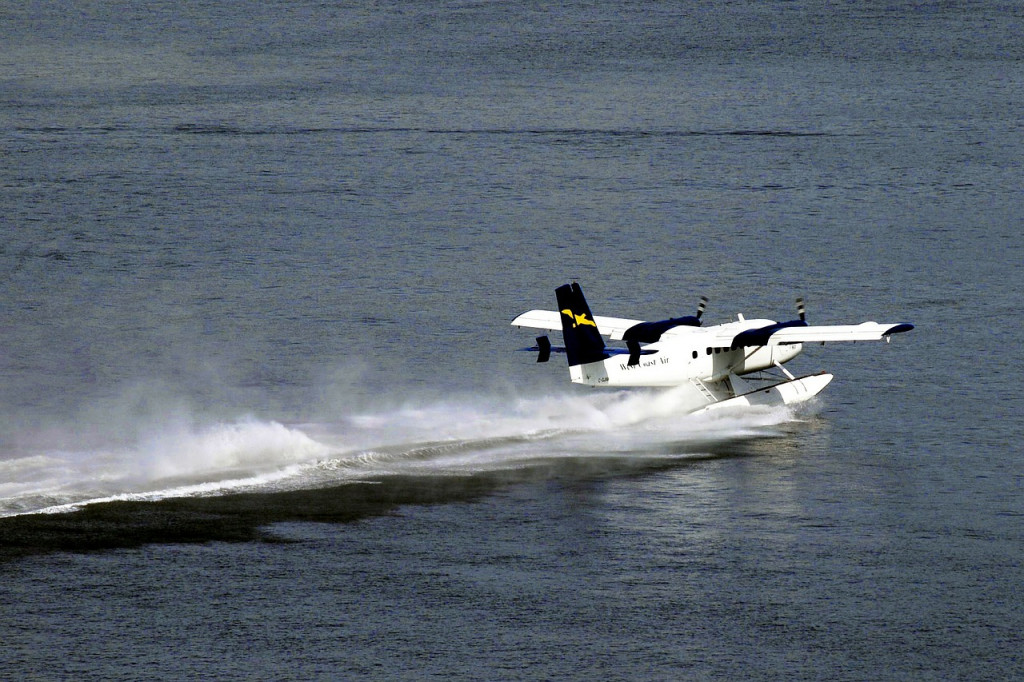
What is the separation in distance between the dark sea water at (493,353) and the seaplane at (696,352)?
1.31 meters

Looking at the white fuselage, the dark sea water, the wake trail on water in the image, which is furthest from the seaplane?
the dark sea water

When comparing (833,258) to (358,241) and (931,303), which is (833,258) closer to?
A: (931,303)

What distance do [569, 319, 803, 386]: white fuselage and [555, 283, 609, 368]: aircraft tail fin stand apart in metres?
0.39

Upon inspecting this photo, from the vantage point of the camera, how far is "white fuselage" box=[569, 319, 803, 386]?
182ft

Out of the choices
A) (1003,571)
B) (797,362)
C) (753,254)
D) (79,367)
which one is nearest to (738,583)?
(1003,571)

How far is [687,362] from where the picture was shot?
57.8m

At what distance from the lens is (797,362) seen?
68.0 metres

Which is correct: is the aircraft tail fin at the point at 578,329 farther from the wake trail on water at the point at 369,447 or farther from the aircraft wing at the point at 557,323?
the aircraft wing at the point at 557,323

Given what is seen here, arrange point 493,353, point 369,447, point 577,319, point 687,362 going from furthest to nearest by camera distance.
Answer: point 493,353 < point 687,362 < point 577,319 < point 369,447

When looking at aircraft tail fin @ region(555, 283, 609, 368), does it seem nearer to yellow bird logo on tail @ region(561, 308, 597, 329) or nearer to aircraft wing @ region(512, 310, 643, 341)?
yellow bird logo on tail @ region(561, 308, 597, 329)

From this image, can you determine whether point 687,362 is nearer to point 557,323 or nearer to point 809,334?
point 809,334

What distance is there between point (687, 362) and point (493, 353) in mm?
12969

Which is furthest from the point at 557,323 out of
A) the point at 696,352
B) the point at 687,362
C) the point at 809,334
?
the point at 809,334

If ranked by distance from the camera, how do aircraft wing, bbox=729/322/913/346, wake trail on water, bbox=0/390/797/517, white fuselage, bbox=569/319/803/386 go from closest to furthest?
wake trail on water, bbox=0/390/797/517 < white fuselage, bbox=569/319/803/386 < aircraft wing, bbox=729/322/913/346
